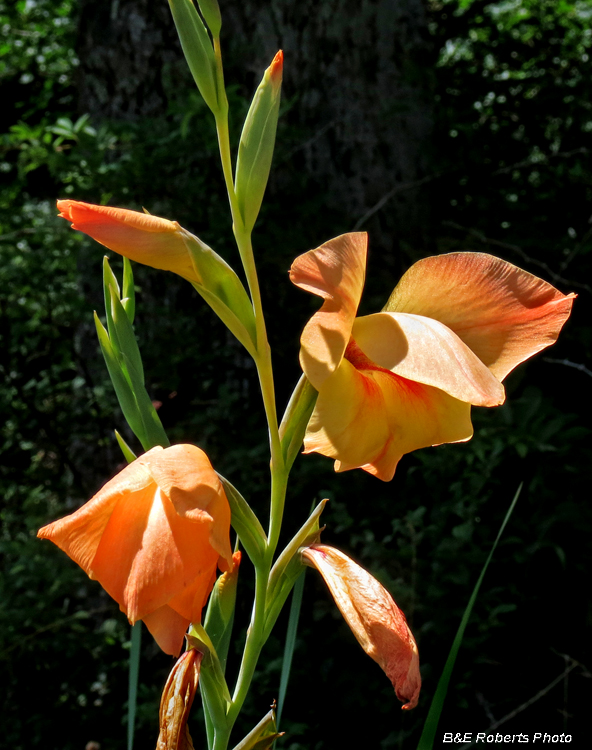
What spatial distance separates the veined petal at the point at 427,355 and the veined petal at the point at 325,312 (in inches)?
1.1

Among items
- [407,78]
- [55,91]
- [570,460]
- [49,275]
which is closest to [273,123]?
[570,460]

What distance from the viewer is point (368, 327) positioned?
1.96ft

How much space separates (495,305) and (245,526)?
1.10 feet

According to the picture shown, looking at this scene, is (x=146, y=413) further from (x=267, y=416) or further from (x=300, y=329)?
(x=300, y=329)

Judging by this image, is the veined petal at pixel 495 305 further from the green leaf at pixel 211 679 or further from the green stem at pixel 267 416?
the green leaf at pixel 211 679

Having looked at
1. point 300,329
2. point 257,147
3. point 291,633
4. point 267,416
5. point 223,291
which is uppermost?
point 257,147

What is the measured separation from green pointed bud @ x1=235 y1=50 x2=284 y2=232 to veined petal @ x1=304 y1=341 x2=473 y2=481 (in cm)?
19

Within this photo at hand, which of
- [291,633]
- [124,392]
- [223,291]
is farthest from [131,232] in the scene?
[291,633]

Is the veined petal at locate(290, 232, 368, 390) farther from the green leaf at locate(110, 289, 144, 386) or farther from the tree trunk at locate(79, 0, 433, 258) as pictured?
the tree trunk at locate(79, 0, 433, 258)

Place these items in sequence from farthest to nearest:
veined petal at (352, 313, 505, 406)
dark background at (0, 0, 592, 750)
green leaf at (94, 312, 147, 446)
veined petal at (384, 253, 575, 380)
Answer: dark background at (0, 0, 592, 750) < green leaf at (94, 312, 147, 446) < veined petal at (384, 253, 575, 380) < veined petal at (352, 313, 505, 406)

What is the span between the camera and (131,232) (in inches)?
23.5

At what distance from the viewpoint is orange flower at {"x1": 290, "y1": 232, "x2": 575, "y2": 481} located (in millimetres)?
557

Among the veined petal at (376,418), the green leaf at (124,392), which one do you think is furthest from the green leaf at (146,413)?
the veined petal at (376,418)

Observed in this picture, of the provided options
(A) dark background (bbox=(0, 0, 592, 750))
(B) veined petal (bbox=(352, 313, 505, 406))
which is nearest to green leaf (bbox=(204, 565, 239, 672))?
(B) veined petal (bbox=(352, 313, 505, 406))
